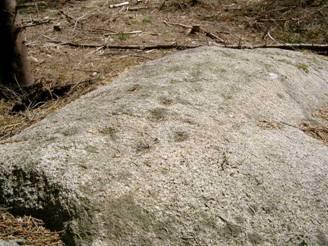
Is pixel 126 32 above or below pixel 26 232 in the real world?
below

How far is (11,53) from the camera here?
4.82 m

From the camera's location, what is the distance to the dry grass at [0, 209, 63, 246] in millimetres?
2211

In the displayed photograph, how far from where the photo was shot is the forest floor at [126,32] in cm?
523

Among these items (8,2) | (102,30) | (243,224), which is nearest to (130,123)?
(243,224)

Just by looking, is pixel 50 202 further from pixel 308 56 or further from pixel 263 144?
pixel 308 56

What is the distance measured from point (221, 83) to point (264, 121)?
525mm

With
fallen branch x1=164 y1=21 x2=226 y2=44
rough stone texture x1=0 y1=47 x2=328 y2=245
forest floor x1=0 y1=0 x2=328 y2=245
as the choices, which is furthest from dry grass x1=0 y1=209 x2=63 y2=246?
fallen branch x1=164 y1=21 x2=226 y2=44

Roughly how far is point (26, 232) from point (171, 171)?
78 cm

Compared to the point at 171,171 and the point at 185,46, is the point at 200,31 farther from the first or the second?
the point at 171,171

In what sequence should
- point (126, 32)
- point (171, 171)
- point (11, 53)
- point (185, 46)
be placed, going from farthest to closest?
point (126, 32) → point (185, 46) → point (11, 53) → point (171, 171)

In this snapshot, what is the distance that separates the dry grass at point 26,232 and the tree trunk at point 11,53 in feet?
9.01

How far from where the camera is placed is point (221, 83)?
368 centimetres

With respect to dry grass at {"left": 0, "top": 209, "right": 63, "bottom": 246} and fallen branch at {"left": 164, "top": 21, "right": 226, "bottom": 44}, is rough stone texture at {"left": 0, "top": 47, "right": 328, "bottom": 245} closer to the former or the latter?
dry grass at {"left": 0, "top": 209, "right": 63, "bottom": 246}

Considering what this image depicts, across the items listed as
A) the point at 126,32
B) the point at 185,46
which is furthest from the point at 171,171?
the point at 126,32
